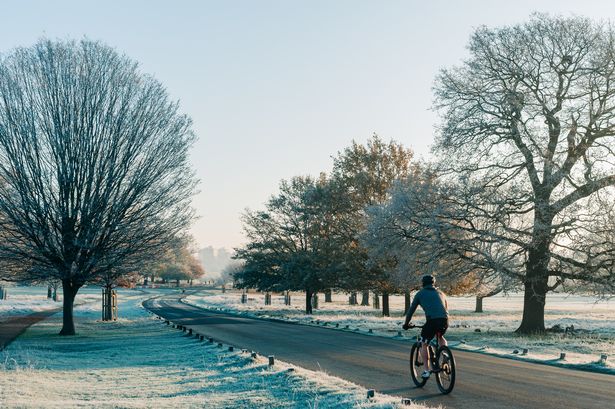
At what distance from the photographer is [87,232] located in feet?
76.0

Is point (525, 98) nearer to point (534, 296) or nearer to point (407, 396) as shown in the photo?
point (534, 296)

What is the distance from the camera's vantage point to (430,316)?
10391 mm

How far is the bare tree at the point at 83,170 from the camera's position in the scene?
21953 millimetres

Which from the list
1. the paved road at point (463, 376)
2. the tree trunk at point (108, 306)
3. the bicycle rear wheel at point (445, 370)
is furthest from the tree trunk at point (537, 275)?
the tree trunk at point (108, 306)

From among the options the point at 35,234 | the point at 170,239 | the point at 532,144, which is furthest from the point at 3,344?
the point at 532,144

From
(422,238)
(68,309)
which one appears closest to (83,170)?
(68,309)

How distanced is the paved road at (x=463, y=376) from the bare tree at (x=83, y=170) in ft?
23.5

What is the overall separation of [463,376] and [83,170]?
55.2 feet

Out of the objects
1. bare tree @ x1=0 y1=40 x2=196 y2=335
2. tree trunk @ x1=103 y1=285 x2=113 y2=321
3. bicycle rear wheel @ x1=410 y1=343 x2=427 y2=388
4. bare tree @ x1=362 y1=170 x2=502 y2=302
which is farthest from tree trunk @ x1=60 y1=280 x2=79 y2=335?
bicycle rear wheel @ x1=410 y1=343 x2=427 y2=388

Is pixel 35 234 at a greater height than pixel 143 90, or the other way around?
pixel 143 90

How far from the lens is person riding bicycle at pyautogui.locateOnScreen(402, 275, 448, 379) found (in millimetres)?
10344

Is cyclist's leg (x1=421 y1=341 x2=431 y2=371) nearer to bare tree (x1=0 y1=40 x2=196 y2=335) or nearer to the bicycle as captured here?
the bicycle

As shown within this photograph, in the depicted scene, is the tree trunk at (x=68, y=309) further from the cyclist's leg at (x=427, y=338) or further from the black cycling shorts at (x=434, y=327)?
the black cycling shorts at (x=434, y=327)

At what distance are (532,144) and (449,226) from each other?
16.4 ft
